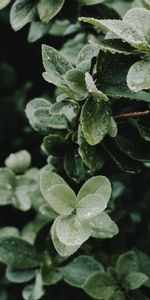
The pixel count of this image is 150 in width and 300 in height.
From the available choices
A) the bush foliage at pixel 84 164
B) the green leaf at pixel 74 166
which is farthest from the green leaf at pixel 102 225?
the green leaf at pixel 74 166

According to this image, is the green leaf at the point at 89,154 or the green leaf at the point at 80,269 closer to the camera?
the green leaf at the point at 89,154

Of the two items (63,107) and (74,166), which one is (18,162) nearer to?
(74,166)

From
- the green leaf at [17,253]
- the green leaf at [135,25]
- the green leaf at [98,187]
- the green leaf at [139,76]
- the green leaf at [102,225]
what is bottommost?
the green leaf at [17,253]

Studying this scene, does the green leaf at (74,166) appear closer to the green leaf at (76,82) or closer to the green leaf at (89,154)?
the green leaf at (89,154)

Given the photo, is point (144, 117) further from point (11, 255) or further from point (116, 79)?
point (11, 255)

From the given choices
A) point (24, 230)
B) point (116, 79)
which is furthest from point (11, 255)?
point (116, 79)
